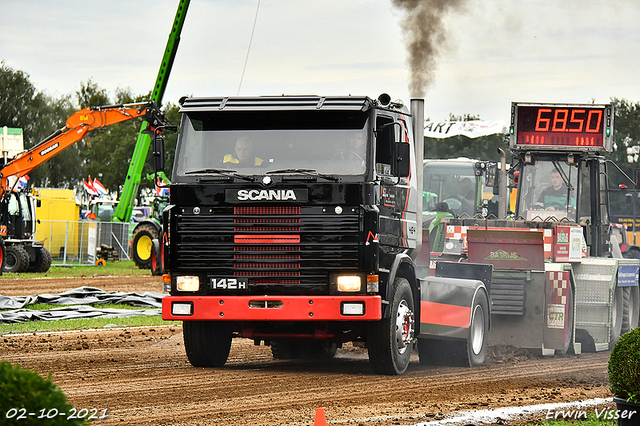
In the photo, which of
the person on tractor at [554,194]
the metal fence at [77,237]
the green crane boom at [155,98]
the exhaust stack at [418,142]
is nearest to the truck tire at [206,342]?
the exhaust stack at [418,142]

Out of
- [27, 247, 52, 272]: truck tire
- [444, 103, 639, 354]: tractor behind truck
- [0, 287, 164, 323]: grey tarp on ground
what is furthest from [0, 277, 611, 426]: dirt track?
[27, 247, 52, 272]: truck tire

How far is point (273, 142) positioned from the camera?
10172 mm

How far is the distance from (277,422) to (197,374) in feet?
9.96

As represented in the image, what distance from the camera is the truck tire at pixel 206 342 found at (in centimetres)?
1069

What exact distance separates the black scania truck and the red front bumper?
0.01 meters

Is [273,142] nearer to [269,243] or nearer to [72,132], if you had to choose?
[269,243]

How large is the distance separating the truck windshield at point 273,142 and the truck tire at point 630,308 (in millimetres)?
7264

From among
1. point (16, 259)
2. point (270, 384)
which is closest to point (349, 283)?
point (270, 384)

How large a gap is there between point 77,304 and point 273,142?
968cm

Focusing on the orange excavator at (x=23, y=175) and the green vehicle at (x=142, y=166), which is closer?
the orange excavator at (x=23, y=175)

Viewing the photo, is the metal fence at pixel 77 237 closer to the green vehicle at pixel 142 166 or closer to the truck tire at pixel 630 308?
the green vehicle at pixel 142 166

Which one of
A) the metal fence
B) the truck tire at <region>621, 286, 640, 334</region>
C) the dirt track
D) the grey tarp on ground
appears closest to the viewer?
the dirt track

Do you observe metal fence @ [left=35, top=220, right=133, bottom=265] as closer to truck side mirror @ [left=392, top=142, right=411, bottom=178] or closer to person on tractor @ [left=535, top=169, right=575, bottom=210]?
person on tractor @ [left=535, top=169, right=575, bottom=210]

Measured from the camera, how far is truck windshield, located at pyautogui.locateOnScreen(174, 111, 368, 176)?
9.98m
